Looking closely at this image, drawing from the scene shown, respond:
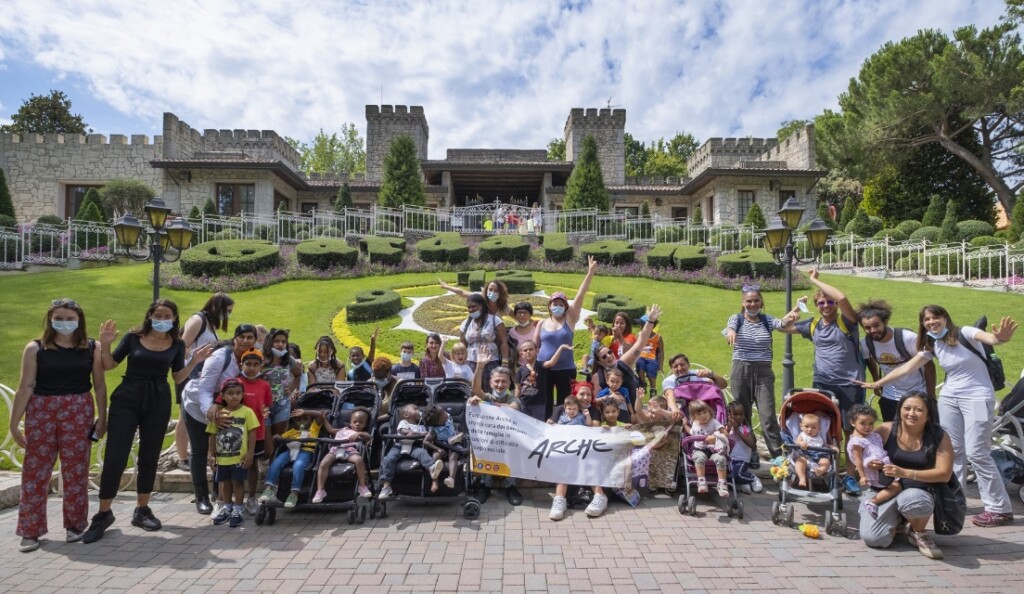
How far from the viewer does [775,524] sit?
4.81 meters

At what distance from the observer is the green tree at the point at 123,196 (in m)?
25.4

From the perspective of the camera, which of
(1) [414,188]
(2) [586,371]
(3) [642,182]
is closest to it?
(2) [586,371]

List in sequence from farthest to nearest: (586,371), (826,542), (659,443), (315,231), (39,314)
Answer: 1. (315,231)
2. (39,314)
3. (586,371)
4. (659,443)
5. (826,542)

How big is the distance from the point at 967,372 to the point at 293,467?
6345mm

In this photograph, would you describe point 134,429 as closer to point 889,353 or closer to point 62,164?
point 889,353

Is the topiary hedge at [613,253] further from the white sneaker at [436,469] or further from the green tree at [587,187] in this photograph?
the white sneaker at [436,469]

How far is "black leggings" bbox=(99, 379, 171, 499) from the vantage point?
15.4 feet

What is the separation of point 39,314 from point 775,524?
1422 cm

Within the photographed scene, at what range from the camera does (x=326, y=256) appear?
17.2 m

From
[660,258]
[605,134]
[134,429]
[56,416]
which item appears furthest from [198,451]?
[605,134]

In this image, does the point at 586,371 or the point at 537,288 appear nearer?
the point at 586,371

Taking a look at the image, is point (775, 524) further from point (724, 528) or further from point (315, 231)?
point (315, 231)

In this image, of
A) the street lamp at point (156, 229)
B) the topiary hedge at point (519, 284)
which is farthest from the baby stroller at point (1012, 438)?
the topiary hedge at point (519, 284)

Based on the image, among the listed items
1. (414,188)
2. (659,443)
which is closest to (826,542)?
(659,443)
